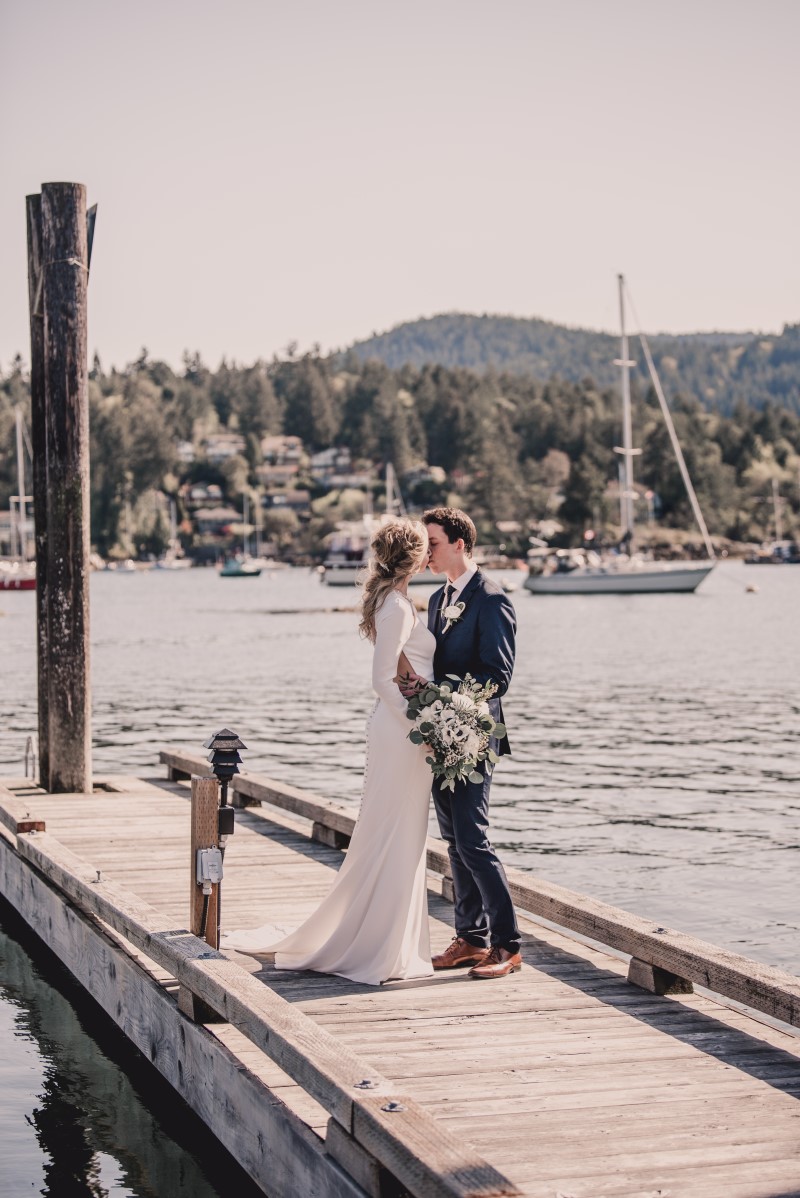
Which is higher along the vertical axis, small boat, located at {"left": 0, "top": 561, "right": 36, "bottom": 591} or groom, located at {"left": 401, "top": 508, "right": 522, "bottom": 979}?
groom, located at {"left": 401, "top": 508, "right": 522, "bottom": 979}

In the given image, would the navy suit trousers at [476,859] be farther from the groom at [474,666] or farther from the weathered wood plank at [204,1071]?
the weathered wood plank at [204,1071]

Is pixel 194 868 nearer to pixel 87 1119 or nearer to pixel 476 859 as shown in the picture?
pixel 476 859

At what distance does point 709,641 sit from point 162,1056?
54.8 m

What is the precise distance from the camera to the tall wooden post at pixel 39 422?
12.9m

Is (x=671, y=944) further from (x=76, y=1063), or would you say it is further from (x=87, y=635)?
(x=87, y=635)

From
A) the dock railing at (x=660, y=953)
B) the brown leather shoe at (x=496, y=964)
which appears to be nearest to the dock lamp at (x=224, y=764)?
the brown leather shoe at (x=496, y=964)

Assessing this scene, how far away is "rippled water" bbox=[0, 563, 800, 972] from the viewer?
51.9 ft

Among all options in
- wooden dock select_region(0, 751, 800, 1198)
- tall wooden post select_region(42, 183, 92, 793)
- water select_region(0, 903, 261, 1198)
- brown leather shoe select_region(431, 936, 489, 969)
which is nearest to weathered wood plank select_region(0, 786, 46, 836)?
tall wooden post select_region(42, 183, 92, 793)

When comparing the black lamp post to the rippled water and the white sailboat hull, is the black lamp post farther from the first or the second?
the white sailboat hull

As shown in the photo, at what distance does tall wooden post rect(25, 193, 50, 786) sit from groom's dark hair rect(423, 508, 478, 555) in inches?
240

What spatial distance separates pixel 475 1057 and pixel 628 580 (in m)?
94.4

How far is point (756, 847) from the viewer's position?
680 inches

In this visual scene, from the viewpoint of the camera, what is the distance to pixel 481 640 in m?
7.44

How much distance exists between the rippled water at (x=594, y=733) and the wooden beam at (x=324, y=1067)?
616cm
